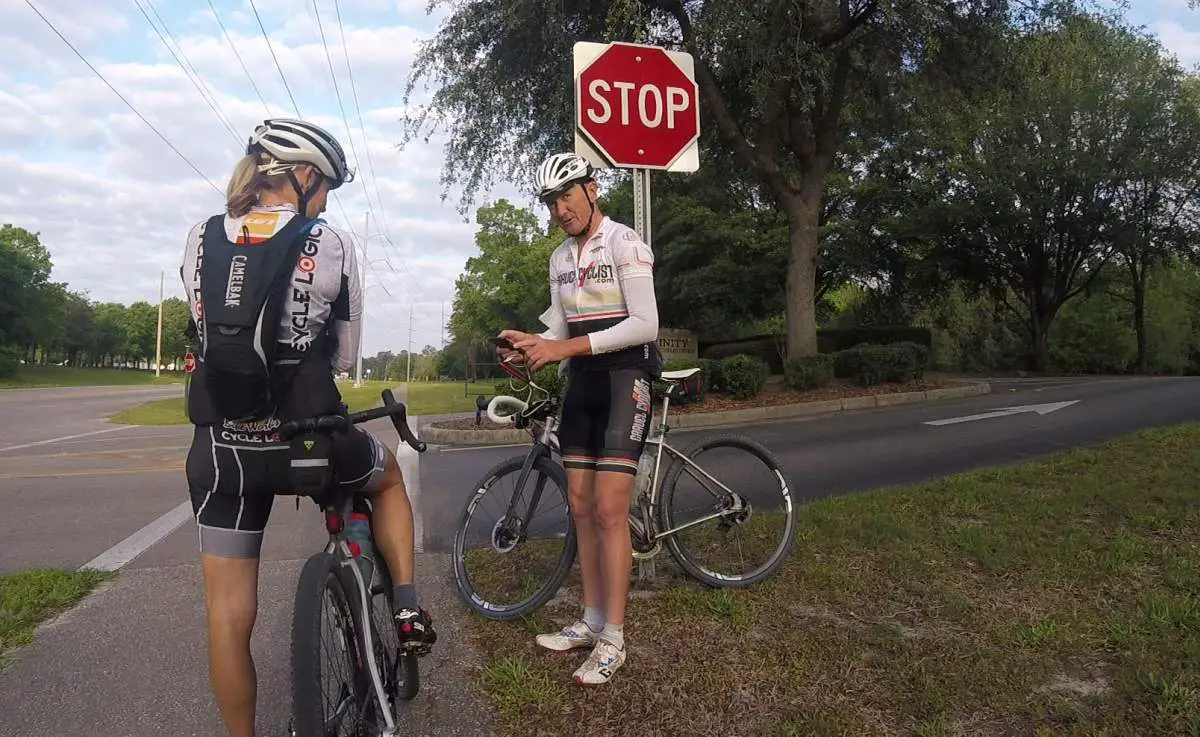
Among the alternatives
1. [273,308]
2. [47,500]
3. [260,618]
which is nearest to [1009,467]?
[260,618]

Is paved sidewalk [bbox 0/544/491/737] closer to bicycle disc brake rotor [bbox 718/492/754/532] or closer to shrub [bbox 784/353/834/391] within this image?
bicycle disc brake rotor [bbox 718/492/754/532]

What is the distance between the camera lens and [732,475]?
3.51 m

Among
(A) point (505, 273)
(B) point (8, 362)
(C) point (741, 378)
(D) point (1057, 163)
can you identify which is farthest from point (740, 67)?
(B) point (8, 362)

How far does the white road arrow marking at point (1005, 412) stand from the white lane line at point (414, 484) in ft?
22.7

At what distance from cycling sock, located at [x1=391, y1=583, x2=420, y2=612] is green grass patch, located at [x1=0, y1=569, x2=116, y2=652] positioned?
2.18 m

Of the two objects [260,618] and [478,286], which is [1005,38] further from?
[478,286]

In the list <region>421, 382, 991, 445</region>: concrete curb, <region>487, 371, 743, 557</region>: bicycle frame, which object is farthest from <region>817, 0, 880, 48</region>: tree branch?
<region>487, 371, 743, 557</region>: bicycle frame

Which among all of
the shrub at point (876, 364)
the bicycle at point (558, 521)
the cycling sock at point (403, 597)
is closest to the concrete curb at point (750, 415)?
the shrub at point (876, 364)

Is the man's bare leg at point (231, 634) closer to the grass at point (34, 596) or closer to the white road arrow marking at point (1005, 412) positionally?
the grass at point (34, 596)

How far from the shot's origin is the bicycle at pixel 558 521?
10.1ft

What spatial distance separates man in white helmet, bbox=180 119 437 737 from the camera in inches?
66.8

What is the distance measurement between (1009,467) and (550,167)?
5.14 metres

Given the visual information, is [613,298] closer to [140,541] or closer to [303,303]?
[303,303]

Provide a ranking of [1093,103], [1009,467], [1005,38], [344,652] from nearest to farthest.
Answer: [344,652] → [1009,467] → [1005,38] → [1093,103]
